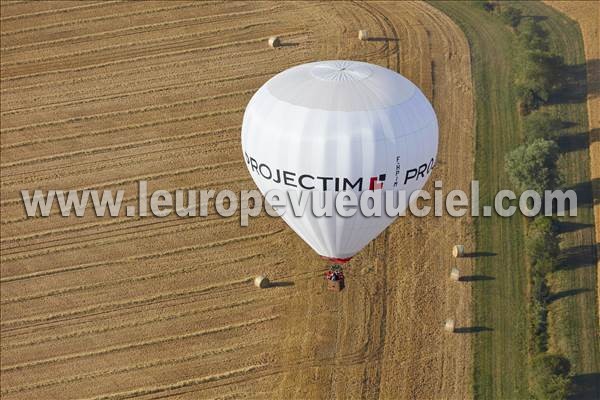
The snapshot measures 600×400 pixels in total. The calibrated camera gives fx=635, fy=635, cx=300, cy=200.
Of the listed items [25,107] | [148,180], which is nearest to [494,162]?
[148,180]

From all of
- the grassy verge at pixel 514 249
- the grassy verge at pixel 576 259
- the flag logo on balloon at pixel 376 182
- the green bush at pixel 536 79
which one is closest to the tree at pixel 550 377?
the grassy verge at pixel 514 249

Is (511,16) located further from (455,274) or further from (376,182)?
(376,182)

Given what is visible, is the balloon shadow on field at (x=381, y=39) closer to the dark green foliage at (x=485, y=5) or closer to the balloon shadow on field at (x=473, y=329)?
the dark green foliage at (x=485, y=5)

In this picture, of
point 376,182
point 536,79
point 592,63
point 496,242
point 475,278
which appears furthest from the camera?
point 592,63

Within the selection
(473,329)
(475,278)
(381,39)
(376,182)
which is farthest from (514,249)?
(381,39)

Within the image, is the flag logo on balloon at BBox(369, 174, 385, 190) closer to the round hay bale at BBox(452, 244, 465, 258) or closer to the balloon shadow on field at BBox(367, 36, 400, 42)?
the round hay bale at BBox(452, 244, 465, 258)

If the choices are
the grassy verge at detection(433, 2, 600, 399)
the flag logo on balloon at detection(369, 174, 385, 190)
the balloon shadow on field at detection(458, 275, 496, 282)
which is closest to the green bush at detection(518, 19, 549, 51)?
the grassy verge at detection(433, 2, 600, 399)
